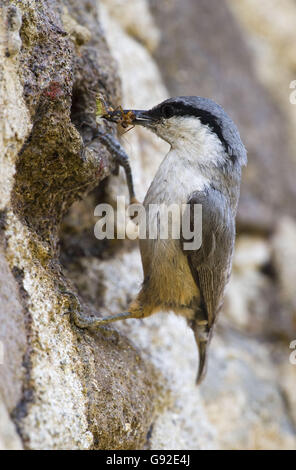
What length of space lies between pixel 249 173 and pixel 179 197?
270cm

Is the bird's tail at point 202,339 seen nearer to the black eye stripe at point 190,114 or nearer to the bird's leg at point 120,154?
the bird's leg at point 120,154

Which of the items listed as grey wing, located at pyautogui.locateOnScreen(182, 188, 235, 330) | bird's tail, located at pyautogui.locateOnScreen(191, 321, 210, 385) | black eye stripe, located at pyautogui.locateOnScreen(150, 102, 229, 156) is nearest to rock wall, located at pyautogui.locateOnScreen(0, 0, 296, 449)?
bird's tail, located at pyautogui.locateOnScreen(191, 321, 210, 385)

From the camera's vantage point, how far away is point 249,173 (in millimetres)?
5293

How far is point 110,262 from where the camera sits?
358 centimetres

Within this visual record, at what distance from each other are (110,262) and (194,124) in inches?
44.2

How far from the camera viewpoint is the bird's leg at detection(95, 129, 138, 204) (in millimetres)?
2928

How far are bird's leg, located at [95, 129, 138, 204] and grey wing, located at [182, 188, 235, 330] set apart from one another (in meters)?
0.55

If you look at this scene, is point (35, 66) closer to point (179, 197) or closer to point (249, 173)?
point (179, 197)

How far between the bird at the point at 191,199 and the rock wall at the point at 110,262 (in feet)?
0.99

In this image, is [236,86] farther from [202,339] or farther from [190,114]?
[202,339]

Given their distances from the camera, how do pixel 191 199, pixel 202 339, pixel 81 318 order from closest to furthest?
pixel 81 318 < pixel 191 199 < pixel 202 339

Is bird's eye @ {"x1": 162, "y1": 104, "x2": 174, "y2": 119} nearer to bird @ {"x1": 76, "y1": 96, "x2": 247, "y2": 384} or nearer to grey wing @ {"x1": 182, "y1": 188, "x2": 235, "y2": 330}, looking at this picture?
bird @ {"x1": 76, "y1": 96, "x2": 247, "y2": 384}

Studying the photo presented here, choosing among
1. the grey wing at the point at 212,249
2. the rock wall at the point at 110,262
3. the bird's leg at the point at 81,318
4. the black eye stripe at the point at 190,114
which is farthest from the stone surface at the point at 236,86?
the bird's leg at the point at 81,318

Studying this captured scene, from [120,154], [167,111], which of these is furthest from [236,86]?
[120,154]
